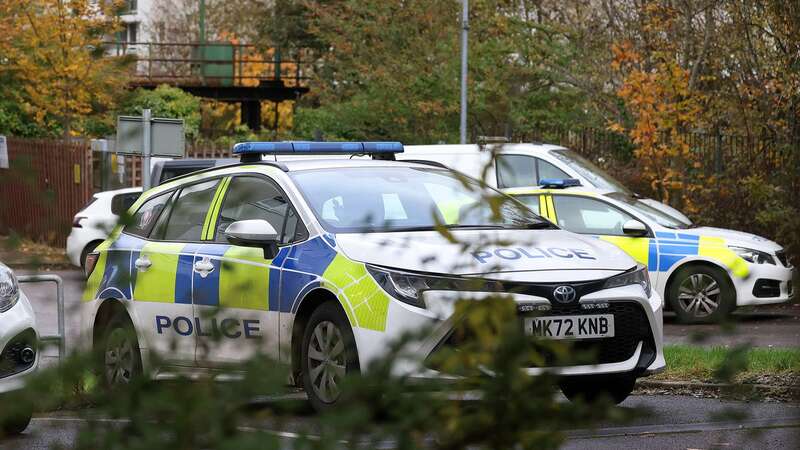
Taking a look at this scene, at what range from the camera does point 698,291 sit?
1395 centimetres

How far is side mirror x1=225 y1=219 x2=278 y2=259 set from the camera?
7391 mm

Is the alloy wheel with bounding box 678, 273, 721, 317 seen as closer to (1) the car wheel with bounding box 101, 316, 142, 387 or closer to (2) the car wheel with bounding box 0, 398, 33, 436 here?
(1) the car wheel with bounding box 101, 316, 142, 387

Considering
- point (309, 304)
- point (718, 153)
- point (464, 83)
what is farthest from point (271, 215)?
point (464, 83)

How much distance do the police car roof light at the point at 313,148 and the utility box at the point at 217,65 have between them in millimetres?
35705

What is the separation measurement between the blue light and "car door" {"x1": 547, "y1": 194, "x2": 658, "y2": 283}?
16.8 feet

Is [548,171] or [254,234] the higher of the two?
[548,171]

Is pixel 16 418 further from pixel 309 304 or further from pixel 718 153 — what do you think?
pixel 718 153

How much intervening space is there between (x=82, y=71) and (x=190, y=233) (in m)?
21.9

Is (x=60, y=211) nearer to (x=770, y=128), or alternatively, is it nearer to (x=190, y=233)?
(x=190, y=233)

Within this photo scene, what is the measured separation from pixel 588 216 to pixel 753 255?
63.8 inches

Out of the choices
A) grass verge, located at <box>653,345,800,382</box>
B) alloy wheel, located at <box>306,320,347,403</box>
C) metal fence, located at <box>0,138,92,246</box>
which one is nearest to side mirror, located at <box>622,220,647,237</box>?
grass verge, located at <box>653,345,800,382</box>

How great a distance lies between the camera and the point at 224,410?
2.33 m

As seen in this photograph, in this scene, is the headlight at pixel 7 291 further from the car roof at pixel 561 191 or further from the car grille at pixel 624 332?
the car roof at pixel 561 191

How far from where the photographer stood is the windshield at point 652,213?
46.8 ft
